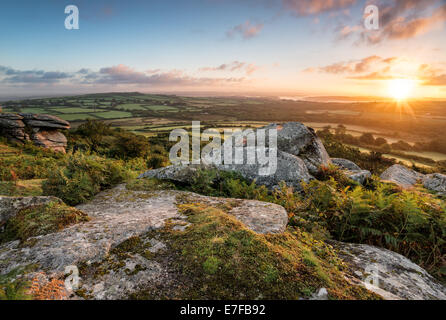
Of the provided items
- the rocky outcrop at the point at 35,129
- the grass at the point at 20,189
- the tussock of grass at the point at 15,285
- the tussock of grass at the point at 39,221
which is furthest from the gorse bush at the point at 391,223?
the rocky outcrop at the point at 35,129

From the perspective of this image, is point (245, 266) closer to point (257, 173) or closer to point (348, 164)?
point (257, 173)

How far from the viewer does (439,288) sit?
3.69 metres

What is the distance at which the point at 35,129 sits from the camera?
96.4ft

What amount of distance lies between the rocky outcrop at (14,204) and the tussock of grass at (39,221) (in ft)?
0.51

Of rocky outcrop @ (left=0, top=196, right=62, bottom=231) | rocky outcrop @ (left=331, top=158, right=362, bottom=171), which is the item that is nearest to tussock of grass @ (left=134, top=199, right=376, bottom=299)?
rocky outcrop @ (left=0, top=196, right=62, bottom=231)

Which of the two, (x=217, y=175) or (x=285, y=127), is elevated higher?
(x=285, y=127)

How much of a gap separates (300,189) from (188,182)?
13.7ft

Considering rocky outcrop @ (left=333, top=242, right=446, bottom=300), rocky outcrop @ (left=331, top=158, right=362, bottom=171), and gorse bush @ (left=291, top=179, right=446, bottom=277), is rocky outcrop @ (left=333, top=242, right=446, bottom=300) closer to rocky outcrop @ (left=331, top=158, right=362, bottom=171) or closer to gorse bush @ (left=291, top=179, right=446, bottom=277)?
gorse bush @ (left=291, top=179, right=446, bottom=277)

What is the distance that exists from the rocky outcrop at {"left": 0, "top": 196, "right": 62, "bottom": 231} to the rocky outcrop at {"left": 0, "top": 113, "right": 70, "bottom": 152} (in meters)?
27.4

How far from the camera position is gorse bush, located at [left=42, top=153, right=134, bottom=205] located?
6215mm

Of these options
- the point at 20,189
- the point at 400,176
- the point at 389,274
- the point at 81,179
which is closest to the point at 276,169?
the point at 389,274

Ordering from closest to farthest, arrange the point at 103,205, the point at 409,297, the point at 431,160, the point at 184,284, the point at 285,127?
the point at 184,284
the point at 409,297
the point at 103,205
the point at 285,127
the point at 431,160

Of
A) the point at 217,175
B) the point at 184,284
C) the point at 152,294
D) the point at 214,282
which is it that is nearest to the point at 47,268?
the point at 152,294
